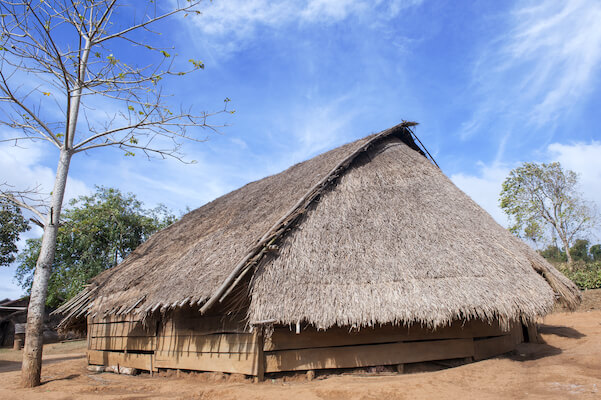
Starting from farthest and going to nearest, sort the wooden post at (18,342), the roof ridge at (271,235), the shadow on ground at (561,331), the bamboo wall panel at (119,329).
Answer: the wooden post at (18,342)
the shadow on ground at (561,331)
the bamboo wall panel at (119,329)
the roof ridge at (271,235)

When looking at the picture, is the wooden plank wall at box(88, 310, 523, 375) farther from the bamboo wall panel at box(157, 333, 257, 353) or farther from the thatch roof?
the thatch roof

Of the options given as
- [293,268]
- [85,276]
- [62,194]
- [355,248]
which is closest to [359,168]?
[355,248]

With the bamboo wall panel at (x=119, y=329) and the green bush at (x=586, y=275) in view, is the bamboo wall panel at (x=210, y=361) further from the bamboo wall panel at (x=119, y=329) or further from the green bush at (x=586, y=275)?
the green bush at (x=586, y=275)

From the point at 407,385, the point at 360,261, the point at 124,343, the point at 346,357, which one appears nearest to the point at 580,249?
the point at 360,261

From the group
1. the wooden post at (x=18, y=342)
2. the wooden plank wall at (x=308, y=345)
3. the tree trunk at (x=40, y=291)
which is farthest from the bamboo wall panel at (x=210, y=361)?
the wooden post at (x=18, y=342)

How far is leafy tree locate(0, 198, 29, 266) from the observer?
2181 cm

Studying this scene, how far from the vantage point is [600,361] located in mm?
6496

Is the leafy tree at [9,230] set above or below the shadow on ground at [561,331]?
above

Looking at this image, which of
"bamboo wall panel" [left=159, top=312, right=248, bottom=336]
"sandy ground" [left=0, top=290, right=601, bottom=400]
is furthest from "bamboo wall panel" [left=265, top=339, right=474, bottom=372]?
"bamboo wall panel" [left=159, top=312, right=248, bottom=336]

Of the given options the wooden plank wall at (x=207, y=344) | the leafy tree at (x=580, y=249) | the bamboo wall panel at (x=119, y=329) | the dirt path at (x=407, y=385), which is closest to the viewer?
the dirt path at (x=407, y=385)

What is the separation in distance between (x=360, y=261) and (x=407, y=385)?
81.6 inches

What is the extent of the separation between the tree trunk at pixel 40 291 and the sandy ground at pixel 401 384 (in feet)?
1.18

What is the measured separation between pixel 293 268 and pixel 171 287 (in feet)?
8.95

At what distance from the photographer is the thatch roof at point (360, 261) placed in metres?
6.11
